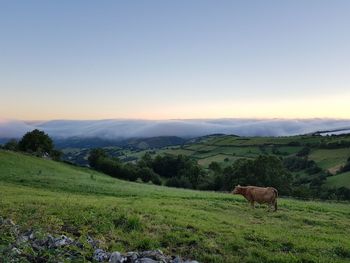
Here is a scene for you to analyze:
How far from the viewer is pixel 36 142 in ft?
314

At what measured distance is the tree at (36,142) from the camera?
95.6 metres

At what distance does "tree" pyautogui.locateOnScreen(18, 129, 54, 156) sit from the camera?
314 feet

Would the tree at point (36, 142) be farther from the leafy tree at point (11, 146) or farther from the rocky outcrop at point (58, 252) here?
the rocky outcrop at point (58, 252)

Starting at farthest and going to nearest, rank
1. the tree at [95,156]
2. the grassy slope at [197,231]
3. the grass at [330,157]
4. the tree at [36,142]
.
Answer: the grass at [330,157] < the tree at [95,156] < the tree at [36,142] < the grassy slope at [197,231]

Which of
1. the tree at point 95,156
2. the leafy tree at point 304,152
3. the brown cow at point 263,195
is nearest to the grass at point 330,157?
the leafy tree at point 304,152

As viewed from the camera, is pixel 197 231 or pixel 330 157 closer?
pixel 197 231

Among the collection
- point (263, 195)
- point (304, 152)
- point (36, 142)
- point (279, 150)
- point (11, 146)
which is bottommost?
point (279, 150)

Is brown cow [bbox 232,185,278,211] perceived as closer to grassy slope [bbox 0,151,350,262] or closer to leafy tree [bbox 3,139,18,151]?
grassy slope [bbox 0,151,350,262]

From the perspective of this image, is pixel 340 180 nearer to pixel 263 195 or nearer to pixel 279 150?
pixel 279 150

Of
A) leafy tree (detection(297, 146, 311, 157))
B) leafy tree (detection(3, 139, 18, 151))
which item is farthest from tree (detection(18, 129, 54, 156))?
leafy tree (detection(297, 146, 311, 157))

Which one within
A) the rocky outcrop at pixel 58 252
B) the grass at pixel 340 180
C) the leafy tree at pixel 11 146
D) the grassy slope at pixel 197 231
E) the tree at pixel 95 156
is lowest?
the grass at pixel 340 180

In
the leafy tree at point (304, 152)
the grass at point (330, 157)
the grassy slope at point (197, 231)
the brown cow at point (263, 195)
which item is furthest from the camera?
the leafy tree at point (304, 152)

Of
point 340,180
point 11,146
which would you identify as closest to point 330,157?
point 340,180

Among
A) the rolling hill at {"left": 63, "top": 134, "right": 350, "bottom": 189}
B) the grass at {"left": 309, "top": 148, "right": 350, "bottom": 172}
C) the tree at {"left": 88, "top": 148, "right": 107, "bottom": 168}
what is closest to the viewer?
the tree at {"left": 88, "top": 148, "right": 107, "bottom": 168}
